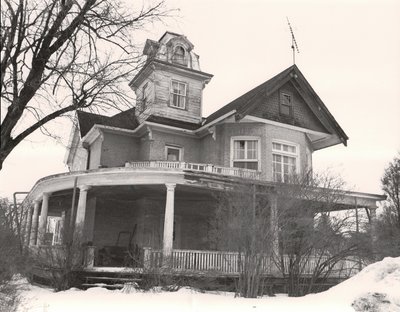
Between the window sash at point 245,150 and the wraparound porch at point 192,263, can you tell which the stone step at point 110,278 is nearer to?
the wraparound porch at point 192,263

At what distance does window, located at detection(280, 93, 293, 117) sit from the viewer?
19766 mm

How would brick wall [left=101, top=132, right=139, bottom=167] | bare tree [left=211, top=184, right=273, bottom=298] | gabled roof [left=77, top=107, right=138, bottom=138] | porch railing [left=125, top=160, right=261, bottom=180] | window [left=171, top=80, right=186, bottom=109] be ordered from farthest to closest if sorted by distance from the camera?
window [left=171, top=80, right=186, bottom=109] → brick wall [left=101, top=132, right=139, bottom=167] → gabled roof [left=77, top=107, right=138, bottom=138] → porch railing [left=125, top=160, right=261, bottom=180] → bare tree [left=211, top=184, right=273, bottom=298]

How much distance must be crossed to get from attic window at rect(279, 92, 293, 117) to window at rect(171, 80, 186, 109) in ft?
16.2

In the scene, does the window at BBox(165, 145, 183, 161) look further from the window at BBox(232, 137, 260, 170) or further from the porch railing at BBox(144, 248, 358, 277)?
the porch railing at BBox(144, 248, 358, 277)

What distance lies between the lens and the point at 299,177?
1484 centimetres

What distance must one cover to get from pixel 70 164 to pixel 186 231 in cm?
1201

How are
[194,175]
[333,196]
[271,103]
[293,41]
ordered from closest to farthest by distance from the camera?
1. [333,196]
2. [194,175]
3. [271,103]
4. [293,41]

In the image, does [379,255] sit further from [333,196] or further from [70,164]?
[70,164]

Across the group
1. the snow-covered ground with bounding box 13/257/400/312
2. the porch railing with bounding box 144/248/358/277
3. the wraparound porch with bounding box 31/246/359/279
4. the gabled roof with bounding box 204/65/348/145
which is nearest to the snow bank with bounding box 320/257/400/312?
the snow-covered ground with bounding box 13/257/400/312

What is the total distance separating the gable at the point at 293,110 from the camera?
18.9 meters

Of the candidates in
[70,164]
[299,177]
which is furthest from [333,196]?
[70,164]

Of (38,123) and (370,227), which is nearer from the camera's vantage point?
(38,123)

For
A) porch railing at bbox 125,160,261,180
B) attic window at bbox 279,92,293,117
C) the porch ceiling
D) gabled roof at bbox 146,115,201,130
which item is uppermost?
attic window at bbox 279,92,293,117

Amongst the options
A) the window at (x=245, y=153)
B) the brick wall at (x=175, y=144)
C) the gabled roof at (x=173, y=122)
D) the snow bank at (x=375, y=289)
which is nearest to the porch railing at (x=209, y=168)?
the window at (x=245, y=153)
